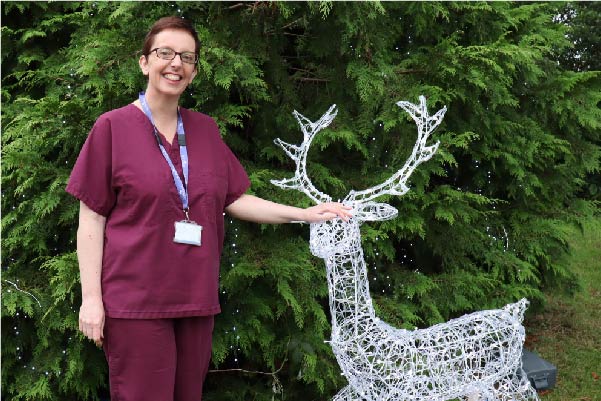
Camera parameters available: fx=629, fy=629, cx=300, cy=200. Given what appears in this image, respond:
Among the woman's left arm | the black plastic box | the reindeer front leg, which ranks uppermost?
the woman's left arm

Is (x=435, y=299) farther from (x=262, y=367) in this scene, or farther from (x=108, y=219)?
(x=108, y=219)

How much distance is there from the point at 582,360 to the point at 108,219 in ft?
12.4

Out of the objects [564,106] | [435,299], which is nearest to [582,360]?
[435,299]

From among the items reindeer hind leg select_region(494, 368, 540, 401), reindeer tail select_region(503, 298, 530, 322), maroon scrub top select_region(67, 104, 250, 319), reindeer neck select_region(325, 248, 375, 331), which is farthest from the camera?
reindeer hind leg select_region(494, 368, 540, 401)

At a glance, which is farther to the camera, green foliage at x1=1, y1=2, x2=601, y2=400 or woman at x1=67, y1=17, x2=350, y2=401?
green foliage at x1=1, y1=2, x2=601, y2=400

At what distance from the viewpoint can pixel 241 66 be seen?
3174 mm

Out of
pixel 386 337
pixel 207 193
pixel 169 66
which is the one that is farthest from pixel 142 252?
pixel 386 337

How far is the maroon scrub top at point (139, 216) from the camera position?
83.4 inches

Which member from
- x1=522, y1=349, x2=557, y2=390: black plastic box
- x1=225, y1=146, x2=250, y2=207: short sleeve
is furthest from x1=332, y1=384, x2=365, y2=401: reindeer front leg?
x1=522, y1=349, x2=557, y2=390: black plastic box

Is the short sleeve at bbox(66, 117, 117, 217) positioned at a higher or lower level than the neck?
lower

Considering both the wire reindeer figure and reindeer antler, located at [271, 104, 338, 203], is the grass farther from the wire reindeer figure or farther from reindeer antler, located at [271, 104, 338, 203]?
reindeer antler, located at [271, 104, 338, 203]

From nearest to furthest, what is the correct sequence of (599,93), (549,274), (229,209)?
(229,209), (599,93), (549,274)

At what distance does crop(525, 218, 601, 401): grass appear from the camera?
4152mm

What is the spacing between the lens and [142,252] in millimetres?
2121
